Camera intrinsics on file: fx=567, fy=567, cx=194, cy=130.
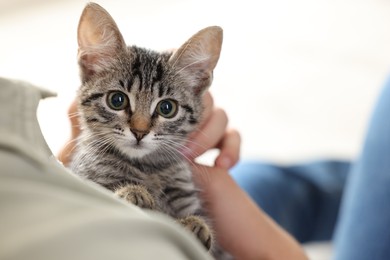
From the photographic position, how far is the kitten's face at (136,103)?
2.83 feet

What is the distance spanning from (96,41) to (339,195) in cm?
121

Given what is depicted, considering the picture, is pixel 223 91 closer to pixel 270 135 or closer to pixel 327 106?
pixel 270 135

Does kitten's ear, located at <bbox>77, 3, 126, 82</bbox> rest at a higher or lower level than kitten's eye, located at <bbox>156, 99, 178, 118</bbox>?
higher

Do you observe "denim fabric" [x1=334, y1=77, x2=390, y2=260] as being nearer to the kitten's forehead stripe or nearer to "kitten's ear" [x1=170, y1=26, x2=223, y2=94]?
"kitten's ear" [x1=170, y1=26, x2=223, y2=94]

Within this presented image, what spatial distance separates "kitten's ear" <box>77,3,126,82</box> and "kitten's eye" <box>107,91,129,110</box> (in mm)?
46

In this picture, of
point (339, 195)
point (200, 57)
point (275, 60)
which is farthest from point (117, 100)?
point (275, 60)

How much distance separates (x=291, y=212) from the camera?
1666mm

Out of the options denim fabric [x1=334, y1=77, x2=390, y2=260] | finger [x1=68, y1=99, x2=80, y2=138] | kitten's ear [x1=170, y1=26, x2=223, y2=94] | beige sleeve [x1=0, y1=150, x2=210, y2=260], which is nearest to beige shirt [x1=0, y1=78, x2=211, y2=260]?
beige sleeve [x1=0, y1=150, x2=210, y2=260]

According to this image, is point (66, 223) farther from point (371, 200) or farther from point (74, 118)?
point (371, 200)

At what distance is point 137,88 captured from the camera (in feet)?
2.85

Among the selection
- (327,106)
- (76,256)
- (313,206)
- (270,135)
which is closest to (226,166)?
(313,206)

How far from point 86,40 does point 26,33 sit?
3.14 feet

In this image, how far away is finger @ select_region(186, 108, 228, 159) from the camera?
103cm

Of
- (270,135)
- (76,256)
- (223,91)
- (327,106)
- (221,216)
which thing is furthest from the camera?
(327,106)
